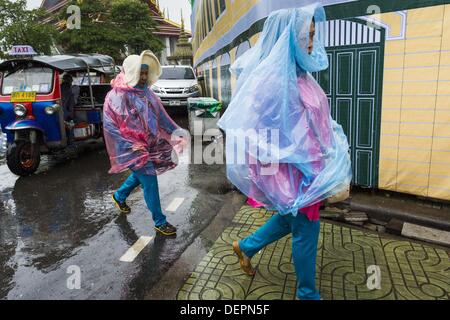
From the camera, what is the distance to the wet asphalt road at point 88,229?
3.08 meters

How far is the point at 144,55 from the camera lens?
12.3ft

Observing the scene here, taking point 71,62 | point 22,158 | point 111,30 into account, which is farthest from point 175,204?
point 111,30

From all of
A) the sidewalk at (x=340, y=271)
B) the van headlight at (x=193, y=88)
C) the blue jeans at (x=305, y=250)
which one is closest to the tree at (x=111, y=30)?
the van headlight at (x=193, y=88)

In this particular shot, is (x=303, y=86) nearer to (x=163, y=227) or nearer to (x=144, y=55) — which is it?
(x=144, y=55)

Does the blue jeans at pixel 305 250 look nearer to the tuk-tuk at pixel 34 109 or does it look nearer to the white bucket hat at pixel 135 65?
the white bucket hat at pixel 135 65

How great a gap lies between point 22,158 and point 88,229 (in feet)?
8.94

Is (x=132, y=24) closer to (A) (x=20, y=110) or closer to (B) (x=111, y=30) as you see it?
(B) (x=111, y=30)

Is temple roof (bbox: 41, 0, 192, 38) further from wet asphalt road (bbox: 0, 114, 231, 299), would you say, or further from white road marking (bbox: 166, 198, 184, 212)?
white road marking (bbox: 166, 198, 184, 212)

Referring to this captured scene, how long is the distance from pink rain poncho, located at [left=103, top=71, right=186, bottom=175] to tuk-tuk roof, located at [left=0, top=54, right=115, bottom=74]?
132 inches

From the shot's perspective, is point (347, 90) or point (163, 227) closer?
point (163, 227)

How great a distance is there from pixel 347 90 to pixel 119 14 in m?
22.6

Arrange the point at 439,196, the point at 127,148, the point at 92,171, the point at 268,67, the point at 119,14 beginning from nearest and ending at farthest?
the point at 268,67 → the point at 127,148 → the point at 439,196 → the point at 92,171 → the point at 119,14

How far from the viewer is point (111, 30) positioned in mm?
22922
